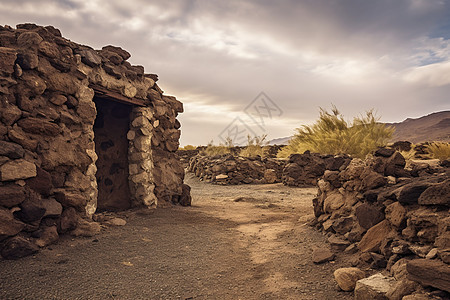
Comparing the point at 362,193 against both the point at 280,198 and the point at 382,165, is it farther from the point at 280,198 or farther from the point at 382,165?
the point at 280,198

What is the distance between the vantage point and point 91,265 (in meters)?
2.91

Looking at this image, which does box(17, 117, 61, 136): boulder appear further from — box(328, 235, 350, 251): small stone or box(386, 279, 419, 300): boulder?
box(386, 279, 419, 300): boulder

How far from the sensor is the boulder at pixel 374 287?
1.97m

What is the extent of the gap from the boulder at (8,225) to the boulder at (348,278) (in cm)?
291

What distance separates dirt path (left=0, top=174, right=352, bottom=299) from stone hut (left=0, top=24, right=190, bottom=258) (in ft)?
1.68

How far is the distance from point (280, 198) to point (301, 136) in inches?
204

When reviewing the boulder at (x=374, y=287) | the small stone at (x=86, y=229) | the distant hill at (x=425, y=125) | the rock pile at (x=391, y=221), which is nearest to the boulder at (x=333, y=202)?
the rock pile at (x=391, y=221)

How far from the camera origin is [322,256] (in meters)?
2.91

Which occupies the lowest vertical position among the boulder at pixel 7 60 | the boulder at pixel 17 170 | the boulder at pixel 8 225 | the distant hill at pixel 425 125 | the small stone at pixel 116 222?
the small stone at pixel 116 222

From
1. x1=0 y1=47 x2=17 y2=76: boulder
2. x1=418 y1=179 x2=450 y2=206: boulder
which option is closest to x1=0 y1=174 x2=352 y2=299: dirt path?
x1=418 y1=179 x2=450 y2=206: boulder

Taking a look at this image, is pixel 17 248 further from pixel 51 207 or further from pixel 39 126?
pixel 39 126

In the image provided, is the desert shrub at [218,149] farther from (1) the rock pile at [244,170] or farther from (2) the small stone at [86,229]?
(2) the small stone at [86,229]

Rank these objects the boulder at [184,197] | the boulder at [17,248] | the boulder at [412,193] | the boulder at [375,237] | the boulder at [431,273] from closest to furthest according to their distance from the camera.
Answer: the boulder at [431,273] → the boulder at [412,193] → the boulder at [375,237] → the boulder at [17,248] → the boulder at [184,197]

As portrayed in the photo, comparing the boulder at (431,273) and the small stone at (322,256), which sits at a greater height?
the boulder at (431,273)
